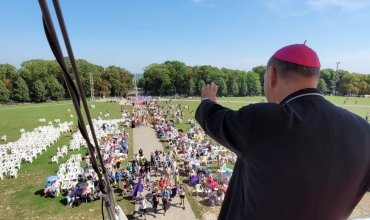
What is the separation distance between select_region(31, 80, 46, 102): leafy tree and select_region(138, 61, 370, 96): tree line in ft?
110

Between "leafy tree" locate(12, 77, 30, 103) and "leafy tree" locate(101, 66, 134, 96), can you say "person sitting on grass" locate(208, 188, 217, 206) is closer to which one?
"leafy tree" locate(12, 77, 30, 103)

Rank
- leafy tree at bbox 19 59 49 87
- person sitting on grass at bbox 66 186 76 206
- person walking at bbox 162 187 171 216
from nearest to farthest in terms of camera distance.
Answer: person walking at bbox 162 187 171 216 < person sitting on grass at bbox 66 186 76 206 < leafy tree at bbox 19 59 49 87

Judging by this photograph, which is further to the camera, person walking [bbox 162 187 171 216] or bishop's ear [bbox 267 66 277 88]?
person walking [bbox 162 187 171 216]

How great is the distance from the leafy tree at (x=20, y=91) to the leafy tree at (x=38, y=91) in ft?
5.48

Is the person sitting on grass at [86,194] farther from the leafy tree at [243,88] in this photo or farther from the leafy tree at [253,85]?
the leafy tree at [253,85]

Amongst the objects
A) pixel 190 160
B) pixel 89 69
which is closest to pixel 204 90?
pixel 190 160

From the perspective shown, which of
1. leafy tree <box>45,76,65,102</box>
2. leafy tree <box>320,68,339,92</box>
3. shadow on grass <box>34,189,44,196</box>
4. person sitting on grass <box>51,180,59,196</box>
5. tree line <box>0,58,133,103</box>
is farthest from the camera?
leafy tree <box>320,68,339,92</box>

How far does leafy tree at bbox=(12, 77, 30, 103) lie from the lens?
58406mm

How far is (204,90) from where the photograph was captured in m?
1.68

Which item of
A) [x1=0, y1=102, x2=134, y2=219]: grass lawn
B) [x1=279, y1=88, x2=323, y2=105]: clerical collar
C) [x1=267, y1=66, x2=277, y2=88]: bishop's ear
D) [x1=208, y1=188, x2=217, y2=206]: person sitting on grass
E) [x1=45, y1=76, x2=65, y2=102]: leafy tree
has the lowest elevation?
[x1=0, y1=102, x2=134, y2=219]: grass lawn

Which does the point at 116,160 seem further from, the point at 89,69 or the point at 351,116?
the point at 89,69

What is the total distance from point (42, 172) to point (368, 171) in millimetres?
18143

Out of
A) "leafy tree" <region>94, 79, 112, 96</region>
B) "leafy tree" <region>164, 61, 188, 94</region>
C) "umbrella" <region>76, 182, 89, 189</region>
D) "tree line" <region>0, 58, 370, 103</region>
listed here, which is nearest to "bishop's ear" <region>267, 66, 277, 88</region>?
"umbrella" <region>76, 182, 89, 189</region>

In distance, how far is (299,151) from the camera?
3.48 ft
